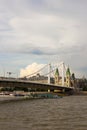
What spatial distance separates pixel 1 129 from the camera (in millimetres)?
32500

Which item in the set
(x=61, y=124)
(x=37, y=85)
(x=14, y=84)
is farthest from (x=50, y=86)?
(x=61, y=124)

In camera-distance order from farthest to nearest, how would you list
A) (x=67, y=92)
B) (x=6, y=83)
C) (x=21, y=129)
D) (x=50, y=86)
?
1. (x=67, y=92)
2. (x=50, y=86)
3. (x=6, y=83)
4. (x=21, y=129)

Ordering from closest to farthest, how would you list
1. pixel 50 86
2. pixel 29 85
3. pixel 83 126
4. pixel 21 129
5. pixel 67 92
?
pixel 21 129, pixel 83 126, pixel 29 85, pixel 50 86, pixel 67 92

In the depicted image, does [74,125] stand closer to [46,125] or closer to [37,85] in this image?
[46,125]

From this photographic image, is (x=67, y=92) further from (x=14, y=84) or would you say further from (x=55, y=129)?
(x=55, y=129)

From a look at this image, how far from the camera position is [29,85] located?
11988cm

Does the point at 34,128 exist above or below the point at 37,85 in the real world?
below

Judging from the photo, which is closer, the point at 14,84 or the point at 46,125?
the point at 46,125

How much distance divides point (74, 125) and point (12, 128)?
6.10 metres

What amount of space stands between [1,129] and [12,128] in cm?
104

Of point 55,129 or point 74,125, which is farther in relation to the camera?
point 74,125

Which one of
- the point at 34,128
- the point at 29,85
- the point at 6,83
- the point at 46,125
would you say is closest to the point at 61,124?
the point at 46,125

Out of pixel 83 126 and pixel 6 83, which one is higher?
pixel 6 83

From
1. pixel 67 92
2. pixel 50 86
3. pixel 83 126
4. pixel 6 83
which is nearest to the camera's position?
pixel 83 126
